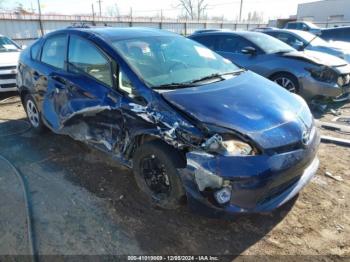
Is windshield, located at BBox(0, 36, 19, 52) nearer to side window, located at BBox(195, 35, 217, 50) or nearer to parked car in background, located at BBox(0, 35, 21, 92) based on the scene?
parked car in background, located at BBox(0, 35, 21, 92)

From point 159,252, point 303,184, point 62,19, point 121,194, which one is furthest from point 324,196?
point 62,19

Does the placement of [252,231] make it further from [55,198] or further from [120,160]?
Answer: [55,198]

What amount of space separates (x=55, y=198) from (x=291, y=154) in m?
2.39

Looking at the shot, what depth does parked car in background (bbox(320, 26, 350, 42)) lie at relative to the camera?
12.0 metres

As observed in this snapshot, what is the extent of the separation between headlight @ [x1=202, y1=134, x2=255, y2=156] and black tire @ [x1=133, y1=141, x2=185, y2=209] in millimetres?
342

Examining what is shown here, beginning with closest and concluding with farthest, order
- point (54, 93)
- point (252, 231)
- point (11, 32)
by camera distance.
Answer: point (252, 231) < point (54, 93) < point (11, 32)

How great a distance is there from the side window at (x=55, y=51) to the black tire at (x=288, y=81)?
440cm

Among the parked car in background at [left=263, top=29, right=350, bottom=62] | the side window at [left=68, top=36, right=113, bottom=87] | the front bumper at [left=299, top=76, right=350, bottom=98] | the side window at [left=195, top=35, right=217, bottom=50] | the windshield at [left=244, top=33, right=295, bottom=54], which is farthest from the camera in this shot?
the parked car in background at [left=263, top=29, right=350, bottom=62]

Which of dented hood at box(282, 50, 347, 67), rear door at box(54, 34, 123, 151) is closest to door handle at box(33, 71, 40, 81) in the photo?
rear door at box(54, 34, 123, 151)

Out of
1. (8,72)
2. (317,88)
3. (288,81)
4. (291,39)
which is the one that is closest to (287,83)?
(288,81)

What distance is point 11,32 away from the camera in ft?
55.3

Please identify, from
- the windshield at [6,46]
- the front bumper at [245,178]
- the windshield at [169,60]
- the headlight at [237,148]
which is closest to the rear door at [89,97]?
the windshield at [169,60]

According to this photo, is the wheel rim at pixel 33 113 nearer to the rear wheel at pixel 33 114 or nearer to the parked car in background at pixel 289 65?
the rear wheel at pixel 33 114

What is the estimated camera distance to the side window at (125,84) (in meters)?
3.14
